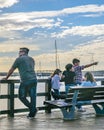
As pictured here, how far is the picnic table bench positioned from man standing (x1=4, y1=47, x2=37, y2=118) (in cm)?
43

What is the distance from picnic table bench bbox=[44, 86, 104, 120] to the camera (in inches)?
536

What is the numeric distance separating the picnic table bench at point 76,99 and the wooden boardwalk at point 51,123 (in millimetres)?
276

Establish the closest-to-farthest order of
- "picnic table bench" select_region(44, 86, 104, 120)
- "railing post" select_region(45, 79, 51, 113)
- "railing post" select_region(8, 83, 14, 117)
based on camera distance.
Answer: "picnic table bench" select_region(44, 86, 104, 120) → "railing post" select_region(8, 83, 14, 117) → "railing post" select_region(45, 79, 51, 113)

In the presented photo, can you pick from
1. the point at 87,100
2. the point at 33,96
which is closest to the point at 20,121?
the point at 33,96

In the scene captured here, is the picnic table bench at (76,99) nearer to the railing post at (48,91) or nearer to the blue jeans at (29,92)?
the blue jeans at (29,92)

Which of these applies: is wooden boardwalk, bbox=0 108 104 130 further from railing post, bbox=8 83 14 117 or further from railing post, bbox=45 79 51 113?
railing post, bbox=45 79 51 113

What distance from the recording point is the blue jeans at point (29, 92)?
14.0 meters

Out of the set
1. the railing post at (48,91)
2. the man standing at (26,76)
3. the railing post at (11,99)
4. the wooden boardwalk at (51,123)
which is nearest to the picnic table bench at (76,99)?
the wooden boardwalk at (51,123)

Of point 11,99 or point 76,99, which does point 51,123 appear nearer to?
point 76,99

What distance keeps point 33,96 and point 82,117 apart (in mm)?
1442

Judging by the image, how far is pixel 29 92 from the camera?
14.1m

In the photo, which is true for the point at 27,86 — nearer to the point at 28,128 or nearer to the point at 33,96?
the point at 33,96

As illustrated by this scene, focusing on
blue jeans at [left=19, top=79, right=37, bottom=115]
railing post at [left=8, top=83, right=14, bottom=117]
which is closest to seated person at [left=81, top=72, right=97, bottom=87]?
blue jeans at [left=19, top=79, right=37, bottom=115]

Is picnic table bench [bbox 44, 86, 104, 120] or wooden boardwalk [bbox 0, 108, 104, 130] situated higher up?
picnic table bench [bbox 44, 86, 104, 120]
